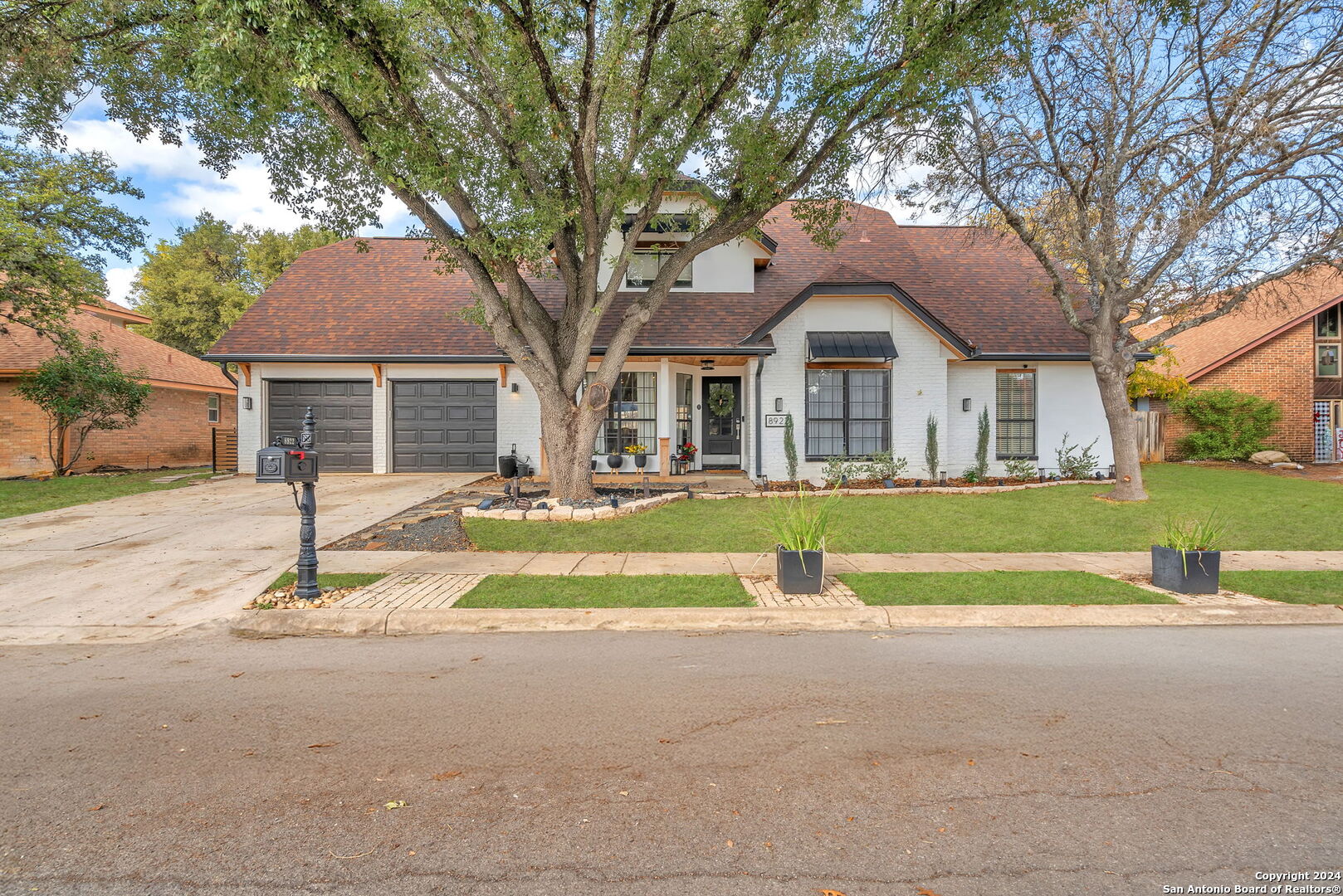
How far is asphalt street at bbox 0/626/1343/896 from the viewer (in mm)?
2449

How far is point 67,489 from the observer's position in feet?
44.9

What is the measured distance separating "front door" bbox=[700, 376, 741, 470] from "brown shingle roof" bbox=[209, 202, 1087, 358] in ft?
5.56

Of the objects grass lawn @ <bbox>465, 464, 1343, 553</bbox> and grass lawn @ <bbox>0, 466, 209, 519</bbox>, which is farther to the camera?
grass lawn @ <bbox>0, 466, 209, 519</bbox>

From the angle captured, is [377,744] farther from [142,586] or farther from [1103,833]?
[142,586]

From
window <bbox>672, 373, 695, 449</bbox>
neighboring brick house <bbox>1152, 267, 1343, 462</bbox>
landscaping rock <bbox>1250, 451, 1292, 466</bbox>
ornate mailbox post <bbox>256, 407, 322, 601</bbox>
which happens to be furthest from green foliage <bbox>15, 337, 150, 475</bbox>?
landscaping rock <bbox>1250, 451, 1292, 466</bbox>

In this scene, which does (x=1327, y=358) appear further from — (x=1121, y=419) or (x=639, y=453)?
(x=639, y=453)

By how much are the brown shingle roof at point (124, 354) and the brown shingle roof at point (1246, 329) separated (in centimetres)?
3177

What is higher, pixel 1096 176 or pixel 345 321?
pixel 1096 176

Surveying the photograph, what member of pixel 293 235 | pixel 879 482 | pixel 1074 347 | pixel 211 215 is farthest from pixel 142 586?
pixel 211 215

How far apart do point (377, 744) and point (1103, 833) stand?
3.50 metres

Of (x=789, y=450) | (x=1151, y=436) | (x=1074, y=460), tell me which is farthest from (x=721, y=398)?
(x=1151, y=436)

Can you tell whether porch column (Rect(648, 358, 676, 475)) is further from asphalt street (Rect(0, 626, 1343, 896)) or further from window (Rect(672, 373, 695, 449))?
asphalt street (Rect(0, 626, 1343, 896))

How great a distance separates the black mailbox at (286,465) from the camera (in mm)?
6273

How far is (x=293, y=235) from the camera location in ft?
111
